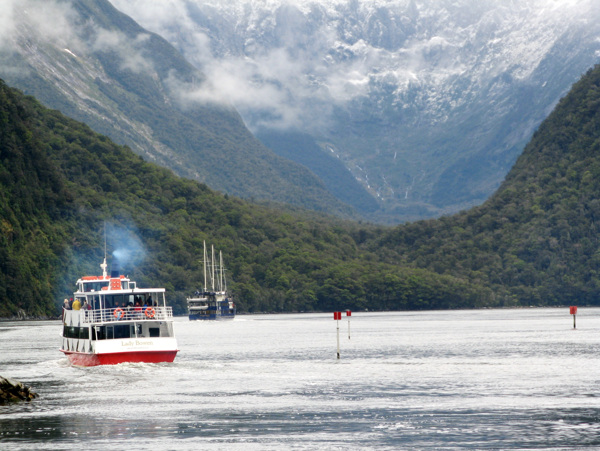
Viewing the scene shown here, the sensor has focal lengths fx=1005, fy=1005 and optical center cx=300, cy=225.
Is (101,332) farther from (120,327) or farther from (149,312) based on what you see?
(149,312)

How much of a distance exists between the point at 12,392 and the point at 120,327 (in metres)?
21.1

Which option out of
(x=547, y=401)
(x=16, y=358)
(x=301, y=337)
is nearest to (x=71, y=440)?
(x=547, y=401)

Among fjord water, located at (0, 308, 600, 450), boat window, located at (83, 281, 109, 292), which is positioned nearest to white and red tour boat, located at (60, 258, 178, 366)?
boat window, located at (83, 281, 109, 292)

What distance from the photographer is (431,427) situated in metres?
47.1

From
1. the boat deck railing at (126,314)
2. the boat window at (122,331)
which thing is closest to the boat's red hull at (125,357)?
the boat window at (122,331)

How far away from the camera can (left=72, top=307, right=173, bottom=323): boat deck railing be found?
78.6 meters

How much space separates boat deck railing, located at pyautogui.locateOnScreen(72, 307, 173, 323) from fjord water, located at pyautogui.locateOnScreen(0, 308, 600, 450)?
3807 mm

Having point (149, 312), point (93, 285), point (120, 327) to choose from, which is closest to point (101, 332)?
point (120, 327)

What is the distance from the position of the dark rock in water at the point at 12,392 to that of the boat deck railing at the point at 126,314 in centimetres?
1900

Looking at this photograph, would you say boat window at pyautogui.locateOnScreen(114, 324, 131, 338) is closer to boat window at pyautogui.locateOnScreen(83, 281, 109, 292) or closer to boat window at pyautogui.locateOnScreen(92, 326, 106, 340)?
boat window at pyautogui.locateOnScreen(92, 326, 106, 340)

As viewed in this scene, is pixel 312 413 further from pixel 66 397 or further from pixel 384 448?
pixel 66 397

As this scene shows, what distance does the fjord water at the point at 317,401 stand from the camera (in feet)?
146

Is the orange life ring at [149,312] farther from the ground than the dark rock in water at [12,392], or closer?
farther from the ground

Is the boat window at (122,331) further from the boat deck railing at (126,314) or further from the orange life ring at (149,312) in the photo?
the orange life ring at (149,312)
